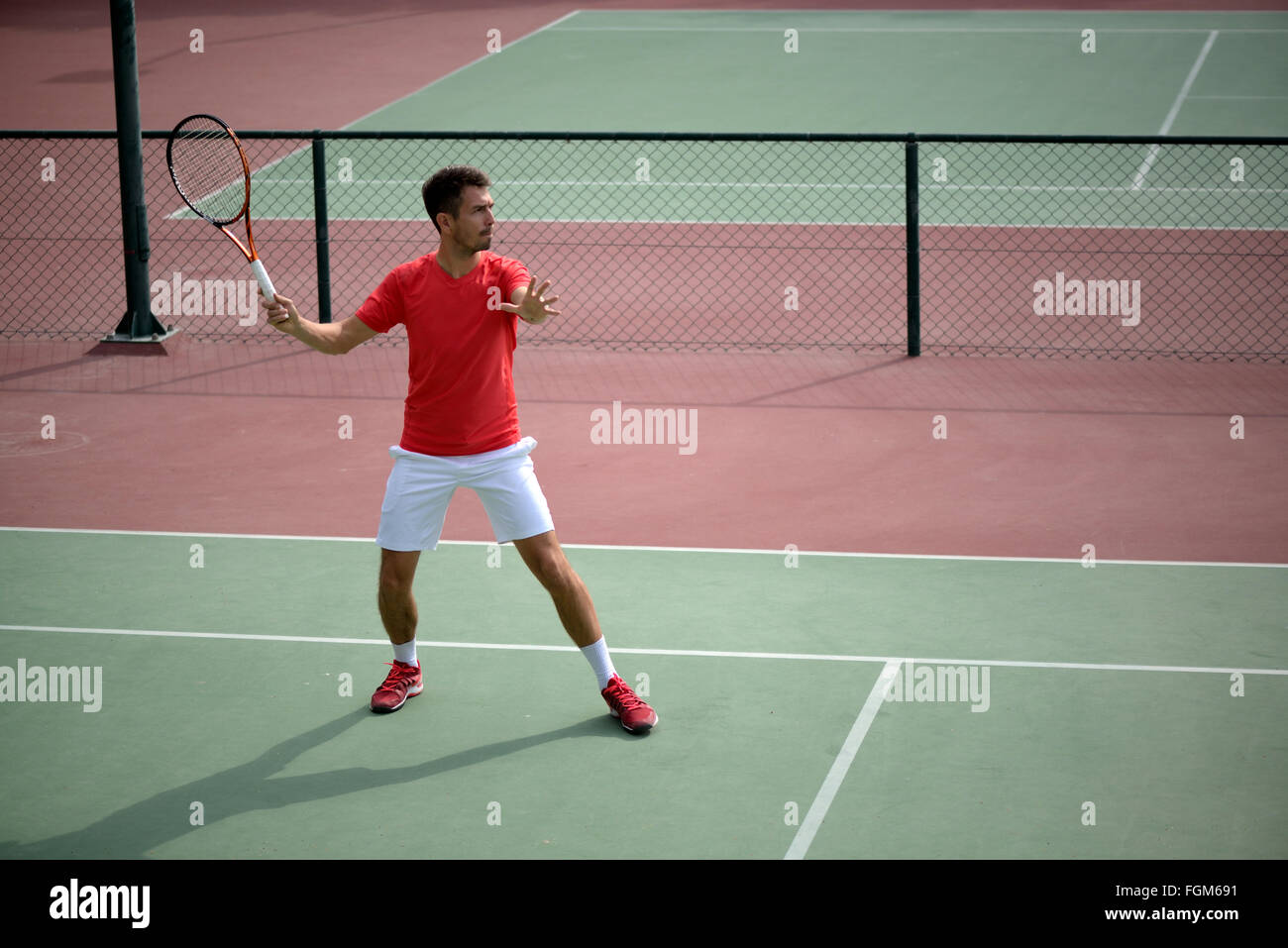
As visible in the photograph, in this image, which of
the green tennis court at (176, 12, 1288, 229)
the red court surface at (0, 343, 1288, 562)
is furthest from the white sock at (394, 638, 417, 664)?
the green tennis court at (176, 12, 1288, 229)

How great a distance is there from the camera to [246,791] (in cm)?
599

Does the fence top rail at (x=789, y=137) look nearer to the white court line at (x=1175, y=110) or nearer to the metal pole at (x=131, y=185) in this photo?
the metal pole at (x=131, y=185)

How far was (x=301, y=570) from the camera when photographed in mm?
8258

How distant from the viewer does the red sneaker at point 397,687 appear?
665cm

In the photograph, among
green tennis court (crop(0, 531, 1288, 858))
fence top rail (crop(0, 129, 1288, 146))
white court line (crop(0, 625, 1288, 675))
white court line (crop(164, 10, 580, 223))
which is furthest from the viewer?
white court line (crop(164, 10, 580, 223))

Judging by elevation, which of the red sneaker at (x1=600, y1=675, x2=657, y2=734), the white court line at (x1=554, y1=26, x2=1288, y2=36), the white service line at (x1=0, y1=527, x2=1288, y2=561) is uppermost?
the white court line at (x1=554, y1=26, x2=1288, y2=36)

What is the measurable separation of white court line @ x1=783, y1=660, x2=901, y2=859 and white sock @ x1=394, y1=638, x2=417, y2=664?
1853mm

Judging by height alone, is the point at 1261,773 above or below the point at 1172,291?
below

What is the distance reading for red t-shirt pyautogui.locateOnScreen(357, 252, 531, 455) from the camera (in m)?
6.16

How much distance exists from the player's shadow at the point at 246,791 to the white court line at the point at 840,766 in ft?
2.96

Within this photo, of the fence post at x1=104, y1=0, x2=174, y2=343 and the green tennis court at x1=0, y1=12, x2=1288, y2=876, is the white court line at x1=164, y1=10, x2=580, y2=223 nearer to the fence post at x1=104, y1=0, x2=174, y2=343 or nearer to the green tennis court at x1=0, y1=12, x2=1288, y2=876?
the fence post at x1=104, y1=0, x2=174, y2=343
